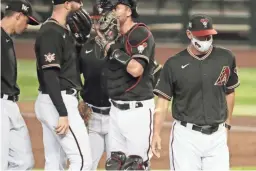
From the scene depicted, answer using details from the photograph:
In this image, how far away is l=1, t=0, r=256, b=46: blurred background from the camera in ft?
73.5

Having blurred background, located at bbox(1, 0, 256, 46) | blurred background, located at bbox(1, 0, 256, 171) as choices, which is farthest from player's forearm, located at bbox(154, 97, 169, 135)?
blurred background, located at bbox(1, 0, 256, 46)

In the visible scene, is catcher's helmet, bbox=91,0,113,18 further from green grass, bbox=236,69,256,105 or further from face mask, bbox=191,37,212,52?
green grass, bbox=236,69,256,105

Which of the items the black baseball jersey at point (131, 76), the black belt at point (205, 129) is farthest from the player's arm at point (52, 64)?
the black belt at point (205, 129)

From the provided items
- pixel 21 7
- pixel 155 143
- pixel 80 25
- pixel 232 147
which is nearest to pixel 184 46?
pixel 232 147

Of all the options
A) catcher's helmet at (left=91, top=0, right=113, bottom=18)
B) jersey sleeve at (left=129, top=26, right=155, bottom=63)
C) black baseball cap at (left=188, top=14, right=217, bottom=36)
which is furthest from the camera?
catcher's helmet at (left=91, top=0, right=113, bottom=18)

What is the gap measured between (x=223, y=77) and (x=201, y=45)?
35 centimetres

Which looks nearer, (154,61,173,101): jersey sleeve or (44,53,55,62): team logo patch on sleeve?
(154,61,173,101): jersey sleeve

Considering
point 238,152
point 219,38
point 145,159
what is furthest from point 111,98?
point 219,38

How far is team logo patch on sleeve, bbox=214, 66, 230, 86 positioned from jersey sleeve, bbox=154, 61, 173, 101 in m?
0.43

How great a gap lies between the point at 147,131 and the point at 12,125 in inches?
50.8

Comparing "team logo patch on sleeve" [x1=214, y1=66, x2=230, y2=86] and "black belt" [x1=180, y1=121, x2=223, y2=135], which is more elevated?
"team logo patch on sleeve" [x1=214, y1=66, x2=230, y2=86]

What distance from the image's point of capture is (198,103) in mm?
6723

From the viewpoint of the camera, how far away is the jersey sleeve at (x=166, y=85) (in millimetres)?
6797

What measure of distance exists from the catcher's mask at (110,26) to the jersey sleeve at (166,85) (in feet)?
2.09
